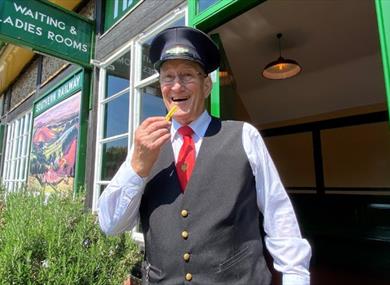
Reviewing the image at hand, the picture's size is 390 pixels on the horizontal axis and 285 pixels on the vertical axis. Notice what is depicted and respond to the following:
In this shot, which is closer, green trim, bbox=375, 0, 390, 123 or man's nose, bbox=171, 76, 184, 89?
man's nose, bbox=171, 76, 184, 89

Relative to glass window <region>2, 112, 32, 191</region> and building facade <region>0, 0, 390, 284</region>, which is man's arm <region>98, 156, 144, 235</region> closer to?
building facade <region>0, 0, 390, 284</region>

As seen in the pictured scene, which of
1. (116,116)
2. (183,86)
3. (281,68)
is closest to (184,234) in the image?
(183,86)

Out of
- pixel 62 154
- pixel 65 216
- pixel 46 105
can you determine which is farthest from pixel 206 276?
pixel 46 105

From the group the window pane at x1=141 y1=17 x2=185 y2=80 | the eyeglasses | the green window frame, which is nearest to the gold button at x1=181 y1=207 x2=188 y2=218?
the eyeglasses

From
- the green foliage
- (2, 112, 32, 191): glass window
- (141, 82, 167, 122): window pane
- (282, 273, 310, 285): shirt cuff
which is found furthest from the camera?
(2, 112, 32, 191): glass window

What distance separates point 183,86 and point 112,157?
2.88 m

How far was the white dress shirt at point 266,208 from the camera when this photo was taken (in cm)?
99

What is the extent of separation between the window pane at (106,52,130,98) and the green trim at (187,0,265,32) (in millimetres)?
1369

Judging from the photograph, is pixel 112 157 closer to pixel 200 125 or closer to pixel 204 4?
pixel 204 4

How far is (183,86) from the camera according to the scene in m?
1.19

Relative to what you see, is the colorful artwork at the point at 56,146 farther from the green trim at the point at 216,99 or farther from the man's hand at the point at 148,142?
the man's hand at the point at 148,142

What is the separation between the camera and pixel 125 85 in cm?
369

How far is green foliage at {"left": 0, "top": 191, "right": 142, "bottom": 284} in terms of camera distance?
1599 millimetres

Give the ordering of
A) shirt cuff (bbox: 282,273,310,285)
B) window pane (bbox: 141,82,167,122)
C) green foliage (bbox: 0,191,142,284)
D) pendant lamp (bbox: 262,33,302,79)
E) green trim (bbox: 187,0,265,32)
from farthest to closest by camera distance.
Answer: pendant lamp (bbox: 262,33,302,79) < window pane (bbox: 141,82,167,122) < green trim (bbox: 187,0,265,32) < green foliage (bbox: 0,191,142,284) < shirt cuff (bbox: 282,273,310,285)
